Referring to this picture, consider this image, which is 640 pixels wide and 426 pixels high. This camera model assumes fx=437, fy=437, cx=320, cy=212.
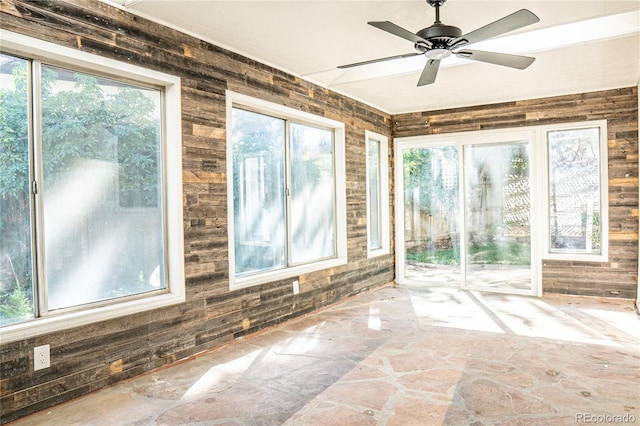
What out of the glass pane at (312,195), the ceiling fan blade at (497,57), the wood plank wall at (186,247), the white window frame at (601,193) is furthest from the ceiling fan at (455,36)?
the white window frame at (601,193)

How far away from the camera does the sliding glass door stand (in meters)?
5.99

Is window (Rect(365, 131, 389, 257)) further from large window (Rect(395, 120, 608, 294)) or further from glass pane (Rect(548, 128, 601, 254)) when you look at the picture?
glass pane (Rect(548, 128, 601, 254))

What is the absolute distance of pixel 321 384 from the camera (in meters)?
3.03

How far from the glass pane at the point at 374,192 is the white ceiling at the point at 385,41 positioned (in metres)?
0.94

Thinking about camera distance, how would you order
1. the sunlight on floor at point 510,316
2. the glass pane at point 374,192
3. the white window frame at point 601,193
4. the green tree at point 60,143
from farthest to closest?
the glass pane at point 374,192
the white window frame at point 601,193
the sunlight on floor at point 510,316
the green tree at point 60,143

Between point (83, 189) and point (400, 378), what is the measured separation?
8.40 feet

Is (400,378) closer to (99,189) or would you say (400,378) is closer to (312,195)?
(99,189)

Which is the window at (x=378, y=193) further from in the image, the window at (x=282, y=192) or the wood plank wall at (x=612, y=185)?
the wood plank wall at (x=612, y=185)

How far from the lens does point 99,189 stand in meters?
3.06

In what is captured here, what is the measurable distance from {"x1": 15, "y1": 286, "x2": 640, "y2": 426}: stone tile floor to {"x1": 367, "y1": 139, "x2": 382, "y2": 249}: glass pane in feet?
6.23

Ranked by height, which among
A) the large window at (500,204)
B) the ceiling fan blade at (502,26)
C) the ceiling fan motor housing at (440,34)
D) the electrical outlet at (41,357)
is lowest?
the electrical outlet at (41,357)

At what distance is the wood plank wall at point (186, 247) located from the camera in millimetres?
2621

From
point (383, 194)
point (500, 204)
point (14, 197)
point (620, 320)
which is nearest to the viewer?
point (14, 197)

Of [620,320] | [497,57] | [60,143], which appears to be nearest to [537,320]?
[620,320]
